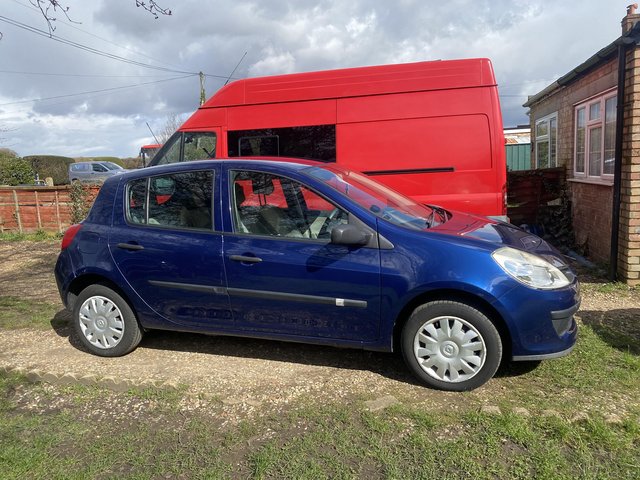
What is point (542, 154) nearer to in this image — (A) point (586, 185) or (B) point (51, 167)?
(A) point (586, 185)

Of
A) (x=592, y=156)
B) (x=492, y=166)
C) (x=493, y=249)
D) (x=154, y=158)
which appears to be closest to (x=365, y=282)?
(x=493, y=249)

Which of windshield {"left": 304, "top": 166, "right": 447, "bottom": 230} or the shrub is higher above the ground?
the shrub

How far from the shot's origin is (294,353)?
14.0ft

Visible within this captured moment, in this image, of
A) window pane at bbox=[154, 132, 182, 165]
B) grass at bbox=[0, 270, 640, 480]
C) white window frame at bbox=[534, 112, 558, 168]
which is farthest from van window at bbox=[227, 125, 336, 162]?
white window frame at bbox=[534, 112, 558, 168]

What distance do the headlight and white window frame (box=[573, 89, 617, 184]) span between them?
4.31 meters

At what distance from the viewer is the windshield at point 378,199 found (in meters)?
3.71

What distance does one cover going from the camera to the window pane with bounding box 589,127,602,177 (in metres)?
Result: 7.64

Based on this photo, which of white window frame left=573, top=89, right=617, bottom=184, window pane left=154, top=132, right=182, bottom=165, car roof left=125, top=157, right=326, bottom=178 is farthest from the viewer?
white window frame left=573, top=89, right=617, bottom=184

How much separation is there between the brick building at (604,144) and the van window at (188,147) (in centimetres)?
505

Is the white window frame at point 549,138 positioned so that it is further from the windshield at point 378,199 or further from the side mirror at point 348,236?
the side mirror at point 348,236

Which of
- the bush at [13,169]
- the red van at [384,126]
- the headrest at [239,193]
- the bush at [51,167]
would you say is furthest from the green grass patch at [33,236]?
the bush at [51,167]

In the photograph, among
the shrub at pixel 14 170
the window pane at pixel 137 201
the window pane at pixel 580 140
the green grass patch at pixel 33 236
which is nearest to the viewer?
the window pane at pixel 137 201

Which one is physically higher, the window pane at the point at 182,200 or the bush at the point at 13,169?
the bush at the point at 13,169

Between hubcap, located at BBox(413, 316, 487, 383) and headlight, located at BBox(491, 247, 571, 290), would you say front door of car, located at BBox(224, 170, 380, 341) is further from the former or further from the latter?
headlight, located at BBox(491, 247, 571, 290)
